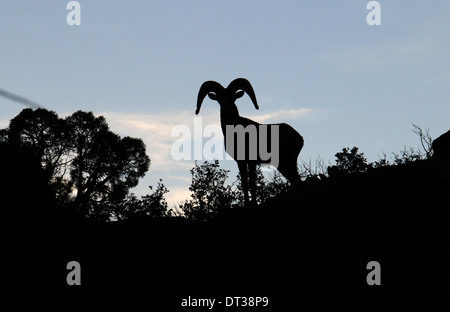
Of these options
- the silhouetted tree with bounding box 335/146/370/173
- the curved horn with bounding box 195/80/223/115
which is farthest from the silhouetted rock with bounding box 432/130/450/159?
the curved horn with bounding box 195/80/223/115

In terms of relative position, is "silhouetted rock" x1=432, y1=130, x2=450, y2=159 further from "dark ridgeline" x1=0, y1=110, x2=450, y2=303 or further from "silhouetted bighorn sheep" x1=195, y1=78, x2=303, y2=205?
"silhouetted bighorn sheep" x1=195, y1=78, x2=303, y2=205

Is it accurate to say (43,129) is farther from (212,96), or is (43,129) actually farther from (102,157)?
(212,96)

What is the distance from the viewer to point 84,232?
13055mm

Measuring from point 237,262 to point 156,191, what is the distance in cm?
730

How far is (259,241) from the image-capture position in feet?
38.2

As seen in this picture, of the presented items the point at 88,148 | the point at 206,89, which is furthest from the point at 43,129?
the point at 206,89

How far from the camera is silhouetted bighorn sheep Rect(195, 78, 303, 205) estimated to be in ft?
55.4

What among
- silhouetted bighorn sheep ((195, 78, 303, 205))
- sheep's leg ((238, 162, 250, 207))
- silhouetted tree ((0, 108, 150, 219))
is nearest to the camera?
sheep's leg ((238, 162, 250, 207))

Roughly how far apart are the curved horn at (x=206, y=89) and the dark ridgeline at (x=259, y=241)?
514 cm

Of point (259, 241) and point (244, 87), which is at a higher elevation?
point (244, 87)

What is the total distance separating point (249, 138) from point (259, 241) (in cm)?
600

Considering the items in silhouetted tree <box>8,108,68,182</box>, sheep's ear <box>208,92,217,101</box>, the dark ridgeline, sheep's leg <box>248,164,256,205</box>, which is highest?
silhouetted tree <box>8,108,68,182</box>
